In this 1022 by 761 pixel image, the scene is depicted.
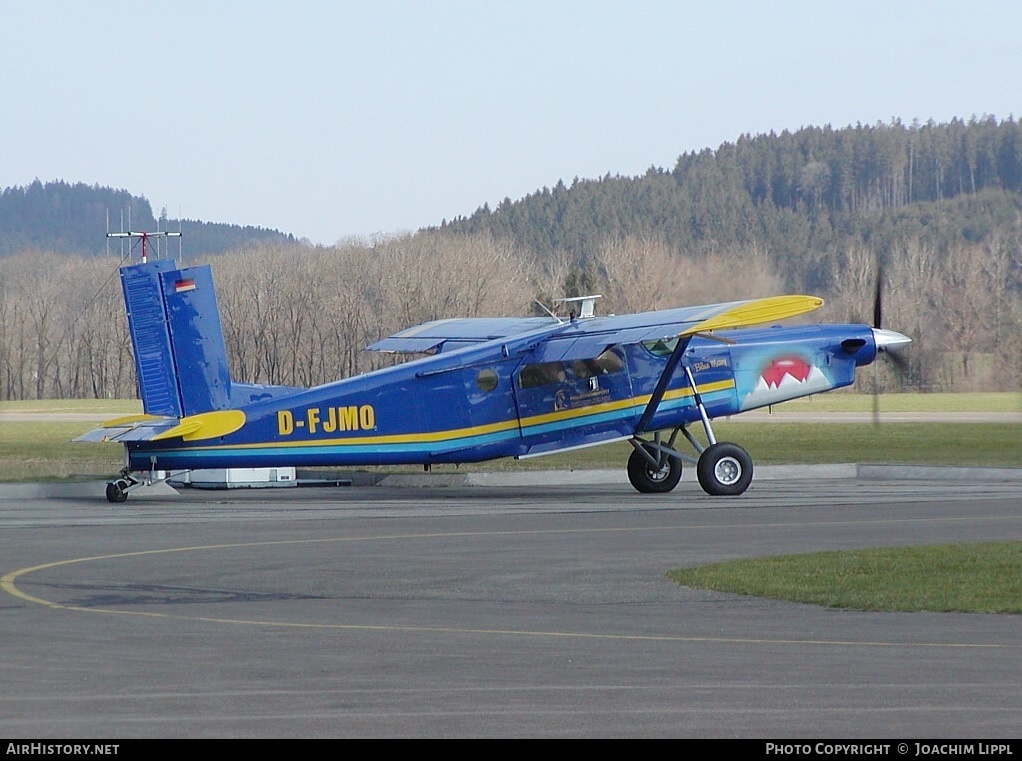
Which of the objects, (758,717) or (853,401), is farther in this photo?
(853,401)

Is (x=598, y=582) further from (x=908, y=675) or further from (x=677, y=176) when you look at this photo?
(x=677, y=176)

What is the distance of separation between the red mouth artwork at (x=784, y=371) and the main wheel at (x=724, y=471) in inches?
81.2

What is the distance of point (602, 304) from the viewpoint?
266 ft

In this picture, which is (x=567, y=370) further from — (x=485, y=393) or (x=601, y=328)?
(x=485, y=393)

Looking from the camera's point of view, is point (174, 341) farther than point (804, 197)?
No

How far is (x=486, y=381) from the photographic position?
1038 inches

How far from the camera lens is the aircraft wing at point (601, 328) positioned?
23609mm

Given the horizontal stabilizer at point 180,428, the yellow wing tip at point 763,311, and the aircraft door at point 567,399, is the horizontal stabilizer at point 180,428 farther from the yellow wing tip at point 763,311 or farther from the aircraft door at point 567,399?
the yellow wing tip at point 763,311

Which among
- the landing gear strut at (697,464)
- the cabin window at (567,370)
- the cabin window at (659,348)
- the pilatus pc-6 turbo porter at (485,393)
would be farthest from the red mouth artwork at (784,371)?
the cabin window at (567,370)

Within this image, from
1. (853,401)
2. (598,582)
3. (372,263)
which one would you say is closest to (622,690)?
(598,582)

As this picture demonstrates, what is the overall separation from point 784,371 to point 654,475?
3.21m

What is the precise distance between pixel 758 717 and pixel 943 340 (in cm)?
7093

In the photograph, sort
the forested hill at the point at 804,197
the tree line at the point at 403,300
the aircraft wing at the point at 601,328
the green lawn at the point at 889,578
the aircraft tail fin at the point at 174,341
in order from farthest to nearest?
the forested hill at the point at 804,197
the tree line at the point at 403,300
the aircraft tail fin at the point at 174,341
the aircraft wing at the point at 601,328
the green lawn at the point at 889,578

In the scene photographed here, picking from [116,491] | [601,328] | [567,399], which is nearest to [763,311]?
[601,328]
